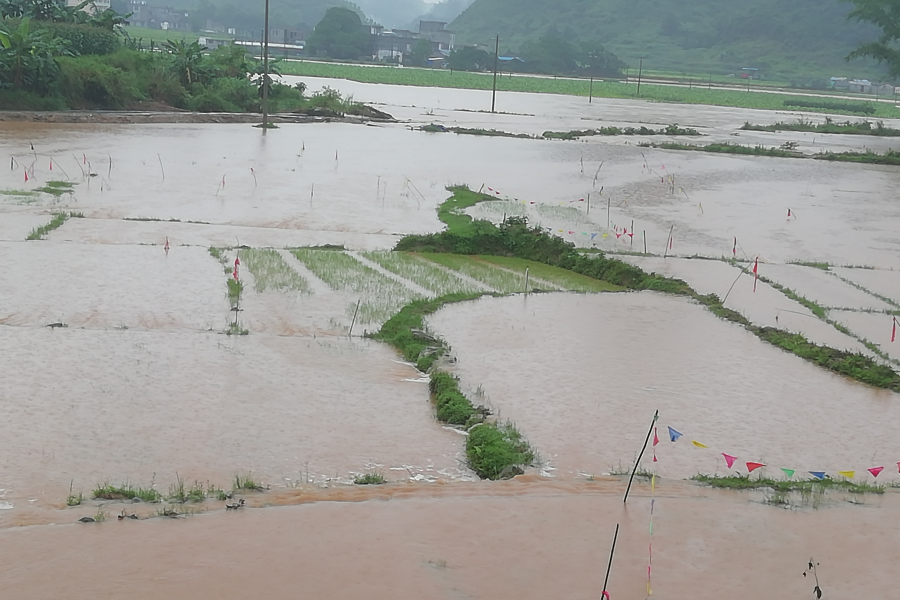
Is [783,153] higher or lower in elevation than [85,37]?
lower

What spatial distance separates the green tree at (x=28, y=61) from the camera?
2731 centimetres

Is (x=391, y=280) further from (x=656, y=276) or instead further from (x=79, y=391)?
(x=79, y=391)

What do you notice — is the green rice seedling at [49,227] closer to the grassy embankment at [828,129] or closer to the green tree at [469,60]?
the grassy embankment at [828,129]

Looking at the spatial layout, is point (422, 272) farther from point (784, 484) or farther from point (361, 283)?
point (784, 484)

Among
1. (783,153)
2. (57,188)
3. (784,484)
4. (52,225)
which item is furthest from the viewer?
(783,153)

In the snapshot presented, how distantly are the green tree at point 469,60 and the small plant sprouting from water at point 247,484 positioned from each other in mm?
80766

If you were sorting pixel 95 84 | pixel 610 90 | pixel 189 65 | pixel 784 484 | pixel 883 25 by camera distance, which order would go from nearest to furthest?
pixel 784 484, pixel 95 84, pixel 189 65, pixel 883 25, pixel 610 90

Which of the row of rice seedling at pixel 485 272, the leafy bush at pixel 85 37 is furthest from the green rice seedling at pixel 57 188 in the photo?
the leafy bush at pixel 85 37

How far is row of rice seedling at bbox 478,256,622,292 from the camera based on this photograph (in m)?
12.0

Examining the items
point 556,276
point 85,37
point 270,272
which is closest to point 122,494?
point 270,272

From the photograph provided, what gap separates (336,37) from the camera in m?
86.4

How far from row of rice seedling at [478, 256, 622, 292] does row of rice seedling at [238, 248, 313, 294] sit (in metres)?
2.83

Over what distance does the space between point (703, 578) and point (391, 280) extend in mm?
6840

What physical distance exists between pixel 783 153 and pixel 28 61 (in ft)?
73.8
